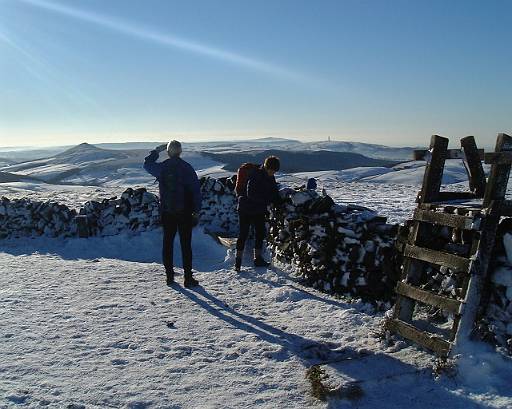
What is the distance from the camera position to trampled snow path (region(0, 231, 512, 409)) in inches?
172

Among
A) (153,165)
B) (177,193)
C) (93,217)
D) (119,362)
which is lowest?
(119,362)

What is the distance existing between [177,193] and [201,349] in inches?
116

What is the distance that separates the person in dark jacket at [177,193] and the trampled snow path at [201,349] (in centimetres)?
99

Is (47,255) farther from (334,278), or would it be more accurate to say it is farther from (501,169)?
(501,169)

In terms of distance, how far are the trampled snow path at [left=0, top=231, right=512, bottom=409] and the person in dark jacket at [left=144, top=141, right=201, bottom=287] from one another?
0.99 meters

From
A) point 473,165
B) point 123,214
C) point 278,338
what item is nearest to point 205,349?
point 278,338

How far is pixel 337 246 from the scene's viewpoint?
7.64m

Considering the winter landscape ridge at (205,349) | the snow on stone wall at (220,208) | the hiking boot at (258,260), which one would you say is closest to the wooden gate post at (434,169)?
the winter landscape ridge at (205,349)

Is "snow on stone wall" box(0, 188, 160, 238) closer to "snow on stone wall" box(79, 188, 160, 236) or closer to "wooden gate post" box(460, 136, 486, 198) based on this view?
"snow on stone wall" box(79, 188, 160, 236)

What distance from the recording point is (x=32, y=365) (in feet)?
16.5

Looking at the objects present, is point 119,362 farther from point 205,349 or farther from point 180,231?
point 180,231

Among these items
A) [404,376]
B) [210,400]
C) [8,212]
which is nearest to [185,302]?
[210,400]

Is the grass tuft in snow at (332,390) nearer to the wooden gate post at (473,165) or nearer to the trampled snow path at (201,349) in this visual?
the trampled snow path at (201,349)

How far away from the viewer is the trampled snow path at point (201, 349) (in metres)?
4.37
